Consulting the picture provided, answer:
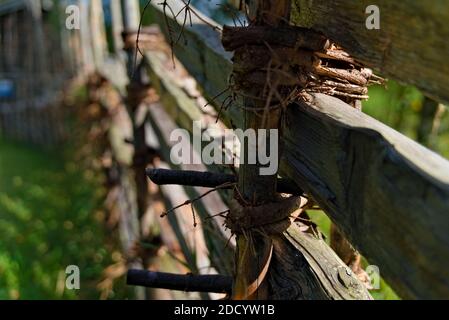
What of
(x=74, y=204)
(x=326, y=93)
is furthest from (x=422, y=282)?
(x=74, y=204)

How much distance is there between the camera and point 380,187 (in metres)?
0.88

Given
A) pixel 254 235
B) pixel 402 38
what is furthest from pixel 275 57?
pixel 254 235

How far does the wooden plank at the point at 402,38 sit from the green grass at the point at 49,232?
319 cm

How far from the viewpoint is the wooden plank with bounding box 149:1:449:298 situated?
77 centimetres

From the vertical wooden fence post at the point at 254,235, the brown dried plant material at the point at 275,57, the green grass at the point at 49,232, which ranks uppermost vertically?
the brown dried plant material at the point at 275,57

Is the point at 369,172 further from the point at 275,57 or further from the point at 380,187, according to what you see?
the point at 275,57

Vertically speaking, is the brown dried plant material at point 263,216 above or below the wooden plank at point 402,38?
below

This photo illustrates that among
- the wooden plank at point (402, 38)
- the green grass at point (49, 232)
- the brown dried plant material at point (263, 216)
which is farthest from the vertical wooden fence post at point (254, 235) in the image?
the green grass at point (49, 232)

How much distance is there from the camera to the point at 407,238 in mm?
817

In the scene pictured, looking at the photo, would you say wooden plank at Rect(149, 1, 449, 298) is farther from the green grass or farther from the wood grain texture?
the green grass

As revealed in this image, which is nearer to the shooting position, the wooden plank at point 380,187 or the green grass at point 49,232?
the wooden plank at point 380,187

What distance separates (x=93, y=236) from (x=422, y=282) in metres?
4.96

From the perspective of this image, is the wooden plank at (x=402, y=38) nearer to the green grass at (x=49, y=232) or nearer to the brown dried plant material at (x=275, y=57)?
the brown dried plant material at (x=275, y=57)

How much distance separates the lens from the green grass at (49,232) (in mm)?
4801
